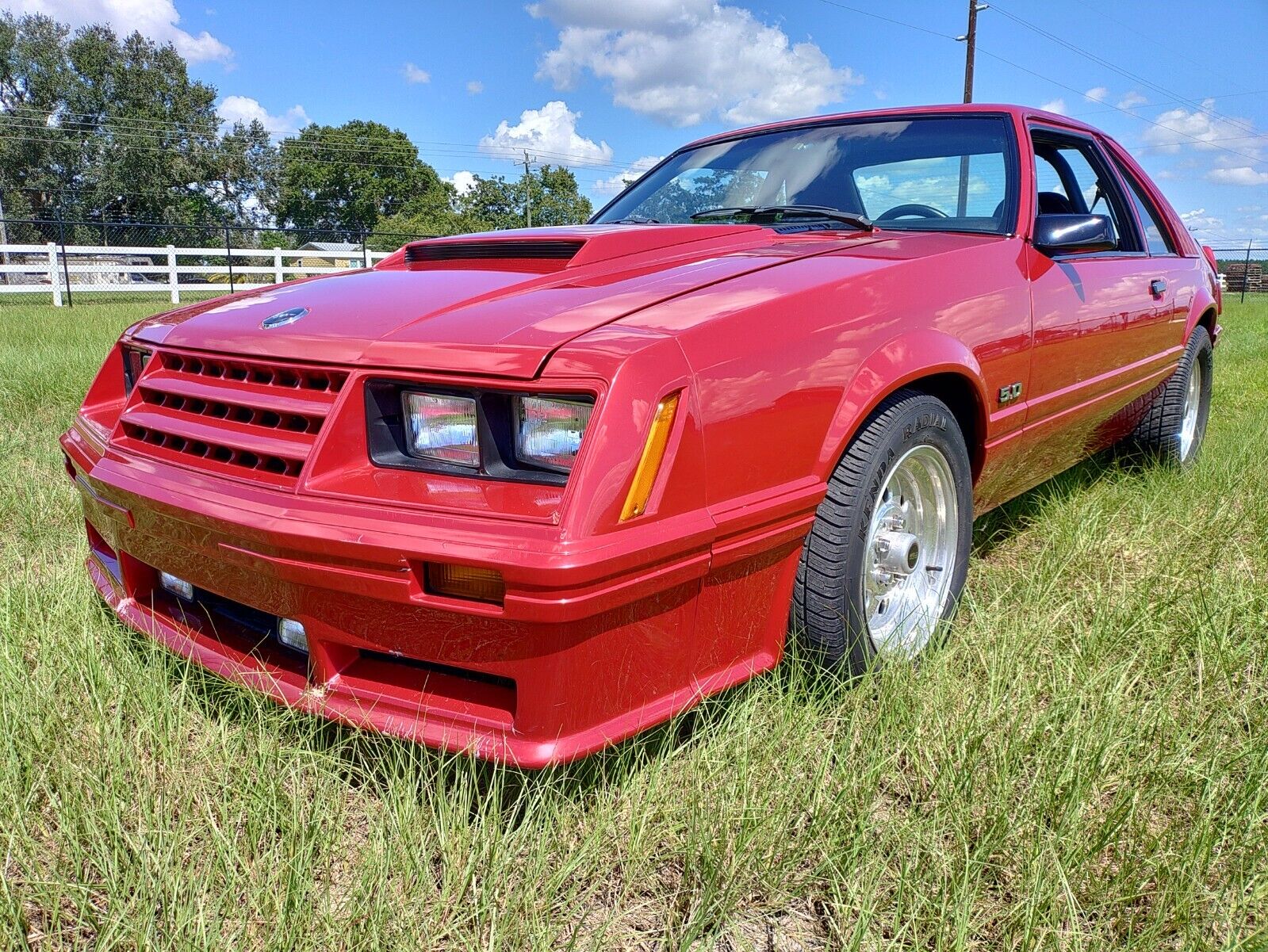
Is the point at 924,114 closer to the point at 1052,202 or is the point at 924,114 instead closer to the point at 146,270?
the point at 1052,202

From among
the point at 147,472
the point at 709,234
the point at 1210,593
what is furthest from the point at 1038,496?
the point at 147,472

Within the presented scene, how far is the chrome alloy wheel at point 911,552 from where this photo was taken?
210cm

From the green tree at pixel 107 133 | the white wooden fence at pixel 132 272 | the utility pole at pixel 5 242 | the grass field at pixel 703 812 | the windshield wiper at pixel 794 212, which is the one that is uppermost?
the green tree at pixel 107 133

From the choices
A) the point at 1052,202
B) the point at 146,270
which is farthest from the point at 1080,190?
the point at 146,270

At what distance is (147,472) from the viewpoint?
5.72 feet

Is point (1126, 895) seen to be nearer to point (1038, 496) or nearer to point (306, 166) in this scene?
point (1038, 496)

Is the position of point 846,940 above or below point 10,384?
below

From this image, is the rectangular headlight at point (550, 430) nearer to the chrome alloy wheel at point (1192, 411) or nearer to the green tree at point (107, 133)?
the chrome alloy wheel at point (1192, 411)

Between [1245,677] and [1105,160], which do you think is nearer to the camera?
[1245,677]

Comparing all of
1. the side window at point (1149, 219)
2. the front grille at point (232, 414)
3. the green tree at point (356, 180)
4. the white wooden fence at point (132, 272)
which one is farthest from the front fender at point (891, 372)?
the green tree at point (356, 180)

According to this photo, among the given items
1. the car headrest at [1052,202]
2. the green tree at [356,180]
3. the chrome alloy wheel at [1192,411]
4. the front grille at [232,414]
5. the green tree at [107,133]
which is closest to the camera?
the front grille at [232,414]

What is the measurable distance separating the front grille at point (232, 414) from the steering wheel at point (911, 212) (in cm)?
190

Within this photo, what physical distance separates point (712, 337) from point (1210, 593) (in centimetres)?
170

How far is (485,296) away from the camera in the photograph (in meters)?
1.78
